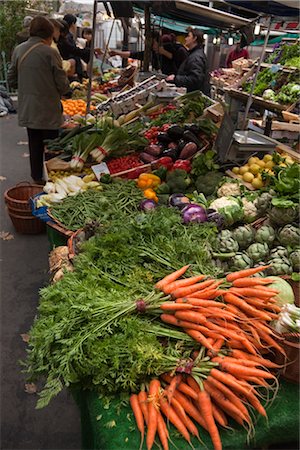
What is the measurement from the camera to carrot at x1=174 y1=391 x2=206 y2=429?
1.62m

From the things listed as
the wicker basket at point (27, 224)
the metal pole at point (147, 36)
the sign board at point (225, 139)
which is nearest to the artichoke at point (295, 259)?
the sign board at point (225, 139)

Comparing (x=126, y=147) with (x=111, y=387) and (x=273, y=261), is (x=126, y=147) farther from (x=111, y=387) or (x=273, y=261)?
(x=111, y=387)

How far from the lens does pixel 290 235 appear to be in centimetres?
232

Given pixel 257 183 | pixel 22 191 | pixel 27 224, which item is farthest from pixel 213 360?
pixel 22 191

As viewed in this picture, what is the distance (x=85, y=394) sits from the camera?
69.0 inches

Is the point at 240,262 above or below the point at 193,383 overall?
above

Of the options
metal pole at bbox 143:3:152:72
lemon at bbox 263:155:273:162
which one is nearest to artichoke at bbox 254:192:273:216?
lemon at bbox 263:155:273:162

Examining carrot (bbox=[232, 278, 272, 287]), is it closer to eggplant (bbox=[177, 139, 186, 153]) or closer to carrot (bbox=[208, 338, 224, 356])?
carrot (bbox=[208, 338, 224, 356])

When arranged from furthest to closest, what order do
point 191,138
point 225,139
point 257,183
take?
point 191,138, point 225,139, point 257,183

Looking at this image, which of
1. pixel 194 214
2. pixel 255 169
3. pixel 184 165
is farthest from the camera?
pixel 184 165

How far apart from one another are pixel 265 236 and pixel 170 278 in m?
0.82

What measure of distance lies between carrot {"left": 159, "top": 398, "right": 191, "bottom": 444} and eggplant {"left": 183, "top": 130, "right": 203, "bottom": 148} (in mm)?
2778

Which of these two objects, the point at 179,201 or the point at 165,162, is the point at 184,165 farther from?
the point at 179,201

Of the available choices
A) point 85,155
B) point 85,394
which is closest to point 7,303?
point 85,155
